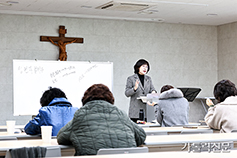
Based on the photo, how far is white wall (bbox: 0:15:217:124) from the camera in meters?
8.33

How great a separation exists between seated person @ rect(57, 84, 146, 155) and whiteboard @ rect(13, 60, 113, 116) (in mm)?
4995

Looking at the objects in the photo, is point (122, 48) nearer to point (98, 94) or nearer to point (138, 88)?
point (138, 88)

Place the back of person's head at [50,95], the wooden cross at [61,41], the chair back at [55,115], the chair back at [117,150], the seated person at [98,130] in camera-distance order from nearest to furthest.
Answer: the chair back at [117,150], the seated person at [98,130], the chair back at [55,115], the back of person's head at [50,95], the wooden cross at [61,41]

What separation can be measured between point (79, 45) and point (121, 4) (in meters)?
1.89

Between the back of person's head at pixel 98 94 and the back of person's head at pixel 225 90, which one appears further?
the back of person's head at pixel 225 90

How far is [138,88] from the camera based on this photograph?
22.0 feet

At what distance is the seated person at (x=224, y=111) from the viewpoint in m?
3.93

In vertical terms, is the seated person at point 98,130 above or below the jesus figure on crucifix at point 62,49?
below

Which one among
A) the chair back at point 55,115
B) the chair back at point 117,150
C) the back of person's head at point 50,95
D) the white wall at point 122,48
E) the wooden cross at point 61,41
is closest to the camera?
the chair back at point 117,150

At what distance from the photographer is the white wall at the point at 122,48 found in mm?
8328

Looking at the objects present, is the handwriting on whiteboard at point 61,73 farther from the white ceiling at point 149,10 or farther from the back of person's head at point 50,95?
the back of person's head at point 50,95

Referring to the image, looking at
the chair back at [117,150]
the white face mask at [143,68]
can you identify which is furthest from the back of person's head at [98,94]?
the white face mask at [143,68]

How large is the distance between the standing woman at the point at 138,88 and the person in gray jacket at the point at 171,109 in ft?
4.87

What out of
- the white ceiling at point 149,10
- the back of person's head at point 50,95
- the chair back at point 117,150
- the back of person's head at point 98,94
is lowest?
the chair back at point 117,150
